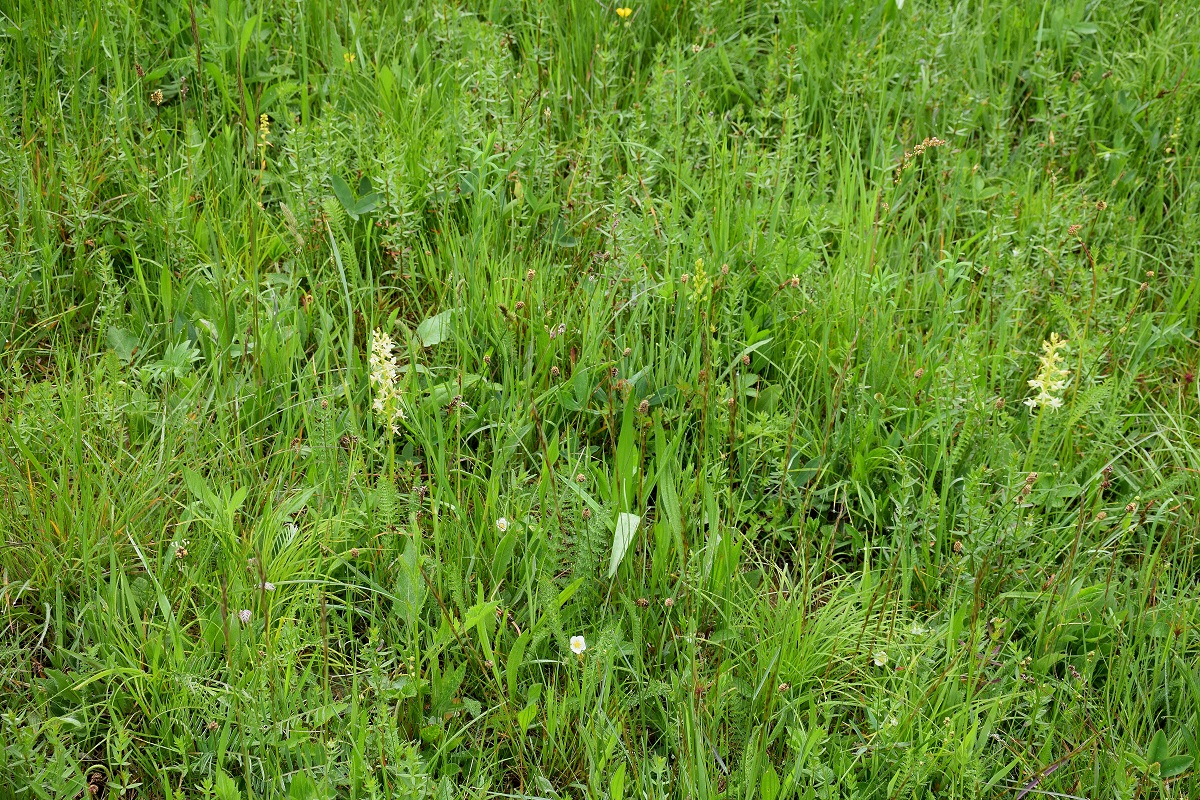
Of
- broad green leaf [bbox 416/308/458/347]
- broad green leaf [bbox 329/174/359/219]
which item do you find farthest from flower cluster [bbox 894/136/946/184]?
broad green leaf [bbox 329/174/359/219]

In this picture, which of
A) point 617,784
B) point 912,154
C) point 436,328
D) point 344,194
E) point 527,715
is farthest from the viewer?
point 912,154

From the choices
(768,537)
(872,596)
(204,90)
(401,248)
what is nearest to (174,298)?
(401,248)

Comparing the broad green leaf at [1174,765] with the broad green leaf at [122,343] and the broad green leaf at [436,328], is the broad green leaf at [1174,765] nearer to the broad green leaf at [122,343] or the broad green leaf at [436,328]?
the broad green leaf at [436,328]

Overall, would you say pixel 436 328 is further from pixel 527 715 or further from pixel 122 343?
pixel 527 715

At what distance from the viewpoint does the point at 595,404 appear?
251cm

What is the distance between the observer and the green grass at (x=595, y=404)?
1.91m

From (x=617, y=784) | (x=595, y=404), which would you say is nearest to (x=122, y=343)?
(x=595, y=404)

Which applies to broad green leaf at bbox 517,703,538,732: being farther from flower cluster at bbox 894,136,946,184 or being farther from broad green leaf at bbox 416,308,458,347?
flower cluster at bbox 894,136,946,184

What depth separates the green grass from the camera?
191cm

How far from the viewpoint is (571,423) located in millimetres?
2400

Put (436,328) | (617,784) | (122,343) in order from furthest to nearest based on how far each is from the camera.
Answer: (436,328) → (122,343) → (617,784)

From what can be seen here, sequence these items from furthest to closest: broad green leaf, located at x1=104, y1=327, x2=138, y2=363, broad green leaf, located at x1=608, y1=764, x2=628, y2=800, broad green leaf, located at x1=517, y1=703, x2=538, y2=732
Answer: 1. broad green leaf, located at x1=104, y1=327, x2=138, y2=363
2. broad green leaf, located at x1=517, y1=703, x2=538, y2=732
3. broad green leaf, located at x1=608, y1=764, x2=628, y2=800

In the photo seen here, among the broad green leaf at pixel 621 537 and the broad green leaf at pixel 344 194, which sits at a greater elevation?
the broad green leaf at pixel 344 194

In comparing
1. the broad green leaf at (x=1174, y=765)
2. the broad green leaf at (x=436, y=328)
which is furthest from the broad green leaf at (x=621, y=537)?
the broad green leaf at (x=1174, y=765)
